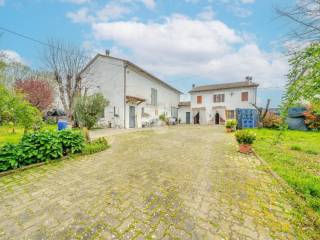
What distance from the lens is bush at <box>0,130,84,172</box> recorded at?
4004 millimetres

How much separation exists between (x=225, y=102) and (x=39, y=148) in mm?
22847

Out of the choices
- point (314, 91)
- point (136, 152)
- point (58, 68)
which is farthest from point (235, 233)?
point (58, 68)

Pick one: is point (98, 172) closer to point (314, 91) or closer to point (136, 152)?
point (136, 152)

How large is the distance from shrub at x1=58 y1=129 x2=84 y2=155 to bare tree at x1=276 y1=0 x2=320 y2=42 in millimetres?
6198

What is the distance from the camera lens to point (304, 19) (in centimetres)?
231

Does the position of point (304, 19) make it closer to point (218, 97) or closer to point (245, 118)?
point (245, 118)

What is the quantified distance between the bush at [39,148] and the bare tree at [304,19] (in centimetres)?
615

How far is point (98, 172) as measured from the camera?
4.06 m

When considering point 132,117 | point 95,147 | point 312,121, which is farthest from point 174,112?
point 95,147

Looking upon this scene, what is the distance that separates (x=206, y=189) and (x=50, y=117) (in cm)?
2129

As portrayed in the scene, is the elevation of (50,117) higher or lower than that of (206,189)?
higher

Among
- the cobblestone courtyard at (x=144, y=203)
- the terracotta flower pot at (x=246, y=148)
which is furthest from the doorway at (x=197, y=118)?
the cobblestone courtyard at (x=144, y=203)

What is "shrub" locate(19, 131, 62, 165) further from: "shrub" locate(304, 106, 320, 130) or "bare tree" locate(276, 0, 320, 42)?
"shrub" locate(304, 106, 320, 130)

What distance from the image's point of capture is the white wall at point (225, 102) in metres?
21.6
